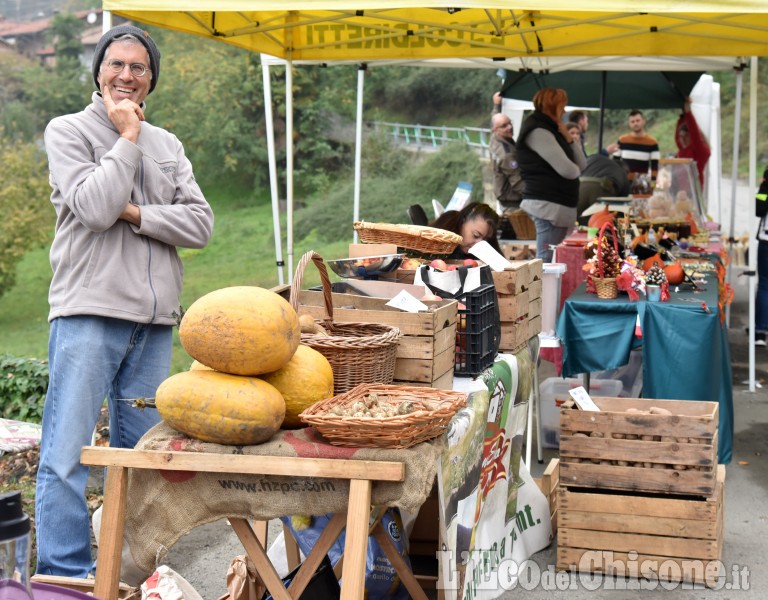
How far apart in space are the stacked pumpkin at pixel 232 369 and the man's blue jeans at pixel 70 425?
55 centimetres

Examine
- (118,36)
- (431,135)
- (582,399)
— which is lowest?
(582,399)

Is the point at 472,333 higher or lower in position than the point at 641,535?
higher

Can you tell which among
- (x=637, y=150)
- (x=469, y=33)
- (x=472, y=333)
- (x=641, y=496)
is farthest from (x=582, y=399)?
(x=637, y=150)

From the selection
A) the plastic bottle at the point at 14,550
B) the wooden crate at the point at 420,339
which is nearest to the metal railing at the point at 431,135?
the wooden crate at the point at 420,339

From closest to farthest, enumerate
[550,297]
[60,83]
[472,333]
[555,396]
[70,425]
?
[70,425] < [472,333] < [550,297] < [555,396] < [60,83]

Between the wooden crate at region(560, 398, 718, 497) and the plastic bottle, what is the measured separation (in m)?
2.92

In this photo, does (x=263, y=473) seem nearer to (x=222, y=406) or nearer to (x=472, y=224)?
(x=222, y=406)

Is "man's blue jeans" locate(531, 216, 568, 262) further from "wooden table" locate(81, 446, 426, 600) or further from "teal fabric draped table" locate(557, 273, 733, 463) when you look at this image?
"wooden table" locate(81, 446, 426, 600)

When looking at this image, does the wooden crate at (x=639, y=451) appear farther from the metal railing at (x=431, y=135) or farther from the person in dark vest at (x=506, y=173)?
the metal railing at (x=431, y=135)

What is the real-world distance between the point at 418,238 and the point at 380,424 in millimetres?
1683

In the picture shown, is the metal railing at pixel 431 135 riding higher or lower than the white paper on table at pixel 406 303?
higher

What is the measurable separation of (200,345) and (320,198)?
2335 centimetres

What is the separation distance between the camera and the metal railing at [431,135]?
1070 inches

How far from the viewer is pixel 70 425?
106 inches
